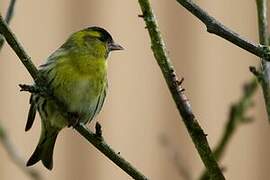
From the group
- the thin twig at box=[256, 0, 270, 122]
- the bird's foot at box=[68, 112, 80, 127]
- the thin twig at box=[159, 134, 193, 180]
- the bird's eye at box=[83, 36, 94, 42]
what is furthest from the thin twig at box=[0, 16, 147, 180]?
the bird's eye at box=[83, 36, 94, 42]

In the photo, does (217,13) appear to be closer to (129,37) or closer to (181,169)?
(129,37)

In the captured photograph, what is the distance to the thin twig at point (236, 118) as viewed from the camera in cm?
254

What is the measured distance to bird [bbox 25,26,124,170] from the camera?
259 centimetres

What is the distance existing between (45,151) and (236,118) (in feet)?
1.76

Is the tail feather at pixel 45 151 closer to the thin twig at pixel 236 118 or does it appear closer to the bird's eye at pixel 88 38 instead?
the bird's eye at pixel 88 38

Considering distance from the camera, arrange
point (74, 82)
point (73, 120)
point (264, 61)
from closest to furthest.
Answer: point (264, 61) < point (73, 120) < point (74, 82)

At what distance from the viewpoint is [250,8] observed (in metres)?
4.66

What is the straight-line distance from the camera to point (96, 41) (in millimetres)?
2857

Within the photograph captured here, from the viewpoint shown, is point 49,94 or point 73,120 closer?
point 49,94

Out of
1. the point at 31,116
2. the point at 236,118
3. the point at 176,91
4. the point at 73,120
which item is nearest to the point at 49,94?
the point at 73,120

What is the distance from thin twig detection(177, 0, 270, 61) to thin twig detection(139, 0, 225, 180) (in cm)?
23

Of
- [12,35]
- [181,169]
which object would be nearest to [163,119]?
[181,169]

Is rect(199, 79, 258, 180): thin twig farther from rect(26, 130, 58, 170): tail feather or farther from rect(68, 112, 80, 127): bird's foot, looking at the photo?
rect(26, 130, 58, 170): tail feather

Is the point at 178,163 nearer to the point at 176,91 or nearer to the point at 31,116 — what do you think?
the point at 31,116
